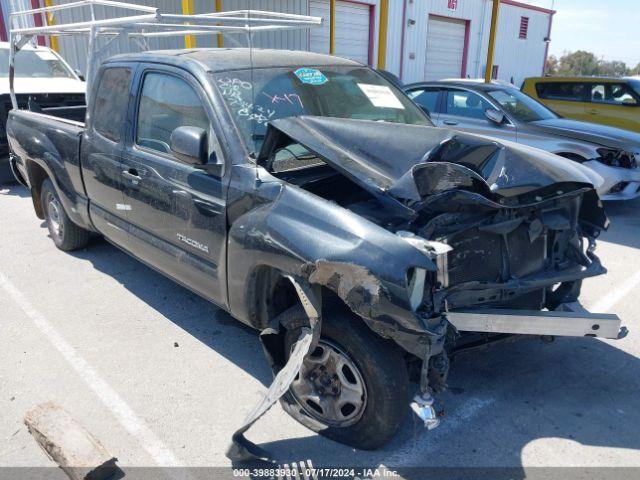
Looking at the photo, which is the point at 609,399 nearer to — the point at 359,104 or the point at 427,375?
the point at 427,375

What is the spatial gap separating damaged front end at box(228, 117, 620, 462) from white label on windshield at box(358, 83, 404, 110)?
100cm

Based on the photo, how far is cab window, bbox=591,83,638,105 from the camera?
9.80m

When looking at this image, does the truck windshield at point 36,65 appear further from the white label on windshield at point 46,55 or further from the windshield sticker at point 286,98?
the windshield sticker at point 286,98

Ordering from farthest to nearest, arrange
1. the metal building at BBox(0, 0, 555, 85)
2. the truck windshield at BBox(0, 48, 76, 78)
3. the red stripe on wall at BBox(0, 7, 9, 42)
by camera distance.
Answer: the metal building at BBox(0, 0, 555, 85)
the red stripe on wall at BBox(0, 7, 9, 42)
the truck windshield at BBox(0, 48, 76, 78)

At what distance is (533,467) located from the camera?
266cm

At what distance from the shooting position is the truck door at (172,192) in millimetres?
3164

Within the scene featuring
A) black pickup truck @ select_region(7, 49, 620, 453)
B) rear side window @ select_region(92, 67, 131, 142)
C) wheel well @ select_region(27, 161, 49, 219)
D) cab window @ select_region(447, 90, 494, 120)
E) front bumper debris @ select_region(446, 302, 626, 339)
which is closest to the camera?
black pickup truck @ select_region(7, 49, 620, 453)

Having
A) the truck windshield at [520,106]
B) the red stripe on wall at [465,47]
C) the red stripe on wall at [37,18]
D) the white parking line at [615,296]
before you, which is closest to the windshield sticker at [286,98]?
the white parking line at [615,296]

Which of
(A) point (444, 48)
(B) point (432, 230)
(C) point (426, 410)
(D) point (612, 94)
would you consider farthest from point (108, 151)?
(A) point (444, 48)

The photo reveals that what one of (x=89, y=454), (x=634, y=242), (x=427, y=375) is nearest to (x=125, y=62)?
(x=89, y=454)

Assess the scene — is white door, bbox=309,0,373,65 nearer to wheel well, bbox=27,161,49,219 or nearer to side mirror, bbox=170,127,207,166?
wheel well, bbox=27,161,49,219

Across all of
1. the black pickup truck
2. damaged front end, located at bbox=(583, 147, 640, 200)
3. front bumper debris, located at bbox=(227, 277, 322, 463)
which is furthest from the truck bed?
damaged front end, located at bbox=(583, 147, 640, 200)

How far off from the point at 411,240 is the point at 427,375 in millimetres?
658

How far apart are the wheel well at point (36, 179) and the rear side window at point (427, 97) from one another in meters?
5.47
